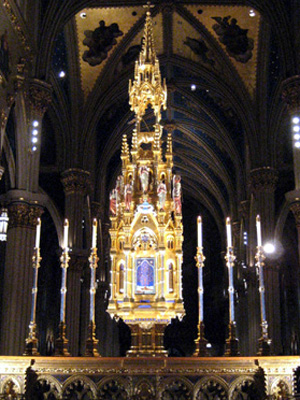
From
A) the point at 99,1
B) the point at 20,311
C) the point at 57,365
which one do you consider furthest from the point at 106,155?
the point at 57,365

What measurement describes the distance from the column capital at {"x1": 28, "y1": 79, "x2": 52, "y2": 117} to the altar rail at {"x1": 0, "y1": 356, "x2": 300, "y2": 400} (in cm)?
815

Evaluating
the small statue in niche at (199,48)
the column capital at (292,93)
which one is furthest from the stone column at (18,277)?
the small statue in niche at (199,48)

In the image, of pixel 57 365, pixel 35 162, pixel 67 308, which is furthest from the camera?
pixel 67 308

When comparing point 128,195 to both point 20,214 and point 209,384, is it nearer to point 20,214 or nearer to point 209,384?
point 209,384

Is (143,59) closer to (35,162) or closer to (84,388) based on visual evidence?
(35,162)

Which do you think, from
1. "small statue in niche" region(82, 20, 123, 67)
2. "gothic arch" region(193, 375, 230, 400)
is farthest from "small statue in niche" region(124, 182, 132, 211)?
"small statue in niche" region(82, 20, 123, 67)

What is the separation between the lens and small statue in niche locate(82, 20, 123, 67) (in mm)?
23219

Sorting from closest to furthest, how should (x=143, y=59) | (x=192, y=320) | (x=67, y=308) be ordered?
(x=143, y=59) < (x=67, y=308) < (x=192, y=320)

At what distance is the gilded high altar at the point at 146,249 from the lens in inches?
477

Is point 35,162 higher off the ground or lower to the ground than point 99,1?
lower

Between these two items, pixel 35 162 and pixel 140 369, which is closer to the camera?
pixel 140 369

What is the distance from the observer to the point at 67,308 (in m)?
21.5

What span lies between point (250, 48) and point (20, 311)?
1295cm

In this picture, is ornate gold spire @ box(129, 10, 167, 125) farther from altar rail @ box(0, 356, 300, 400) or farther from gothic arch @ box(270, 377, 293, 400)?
gothic arch @ box(270, 377, 293, 400)
